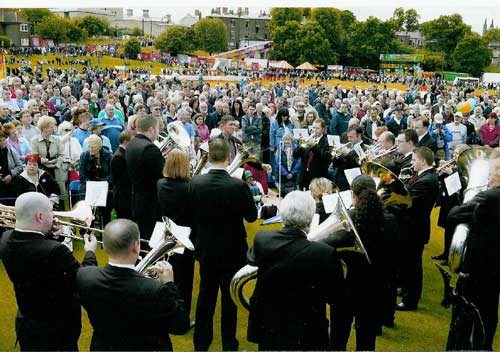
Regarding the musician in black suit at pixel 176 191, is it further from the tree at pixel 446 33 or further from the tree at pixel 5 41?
the tree at pixel 446 33

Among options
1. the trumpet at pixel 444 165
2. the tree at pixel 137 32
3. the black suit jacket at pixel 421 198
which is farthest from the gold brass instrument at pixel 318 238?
the tree at pixel 137 32

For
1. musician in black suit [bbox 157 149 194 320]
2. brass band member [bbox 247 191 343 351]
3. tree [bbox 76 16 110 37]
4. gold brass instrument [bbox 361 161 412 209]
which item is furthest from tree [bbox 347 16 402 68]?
brass band member [bbox 247 191 343 351]

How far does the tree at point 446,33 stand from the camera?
255 feet

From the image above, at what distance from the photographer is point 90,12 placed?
103 metres

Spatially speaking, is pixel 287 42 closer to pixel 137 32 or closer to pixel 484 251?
pixel 137 32

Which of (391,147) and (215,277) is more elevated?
(391,147)

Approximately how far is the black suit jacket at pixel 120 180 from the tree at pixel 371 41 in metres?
74.9

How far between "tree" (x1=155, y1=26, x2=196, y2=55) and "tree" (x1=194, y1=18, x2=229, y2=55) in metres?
1.29

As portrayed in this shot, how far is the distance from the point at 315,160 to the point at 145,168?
4221 millimetres

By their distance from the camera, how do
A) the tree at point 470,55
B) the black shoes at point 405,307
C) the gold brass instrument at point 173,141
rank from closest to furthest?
the black shoes at point 405,307 → the gold brass instrument at point 173,141 → the tree at point 470,55

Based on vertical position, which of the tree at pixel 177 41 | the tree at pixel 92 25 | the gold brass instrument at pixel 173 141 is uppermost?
the tree at pixel 92 25

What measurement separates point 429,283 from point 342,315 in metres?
3.23

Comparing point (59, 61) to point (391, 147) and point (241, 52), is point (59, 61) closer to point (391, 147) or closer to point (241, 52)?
point (241, 52)

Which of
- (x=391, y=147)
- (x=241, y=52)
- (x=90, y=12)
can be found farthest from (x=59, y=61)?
(x=391, y=147)
